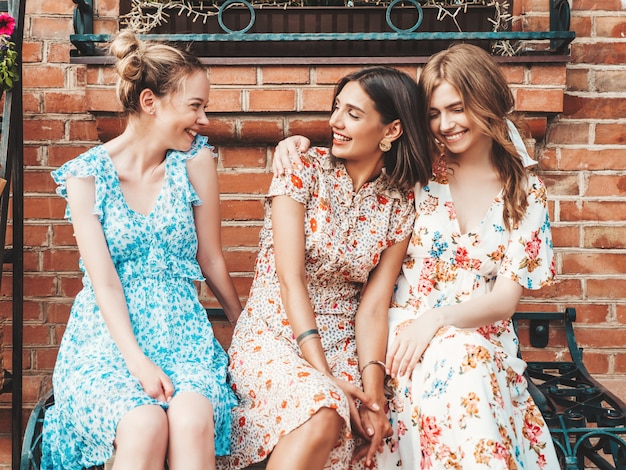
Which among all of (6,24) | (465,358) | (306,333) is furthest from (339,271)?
(6,24)

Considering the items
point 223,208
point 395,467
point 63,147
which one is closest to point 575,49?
point 223,208

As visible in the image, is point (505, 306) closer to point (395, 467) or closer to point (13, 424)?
point (395, 467)

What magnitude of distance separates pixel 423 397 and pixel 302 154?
876mm

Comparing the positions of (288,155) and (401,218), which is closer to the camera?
(288,155)

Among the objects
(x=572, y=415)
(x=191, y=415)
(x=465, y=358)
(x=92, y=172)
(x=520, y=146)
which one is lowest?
(x=572, y=415)

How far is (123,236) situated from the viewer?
229 centimetres

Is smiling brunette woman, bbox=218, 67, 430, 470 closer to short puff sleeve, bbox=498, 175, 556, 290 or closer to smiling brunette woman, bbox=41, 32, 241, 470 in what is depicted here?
smiling brunette woman, bbox=41, 32, 241, 470

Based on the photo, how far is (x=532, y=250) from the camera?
8.08 ft

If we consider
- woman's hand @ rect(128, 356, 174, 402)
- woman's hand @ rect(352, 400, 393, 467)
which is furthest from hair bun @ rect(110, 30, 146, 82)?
woman's hand @ rect(352, 400, 393, 467)

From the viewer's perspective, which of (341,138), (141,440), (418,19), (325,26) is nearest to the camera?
(141,440)

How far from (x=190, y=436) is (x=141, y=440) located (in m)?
0.13

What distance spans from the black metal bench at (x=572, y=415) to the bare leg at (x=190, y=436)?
1.69 feet

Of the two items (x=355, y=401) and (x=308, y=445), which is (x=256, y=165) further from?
(x=308, y=445)

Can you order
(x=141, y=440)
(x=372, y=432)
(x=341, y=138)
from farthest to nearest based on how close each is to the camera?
(x=341, y=138) → (x=372, y=432) → (x=141, y=440)
